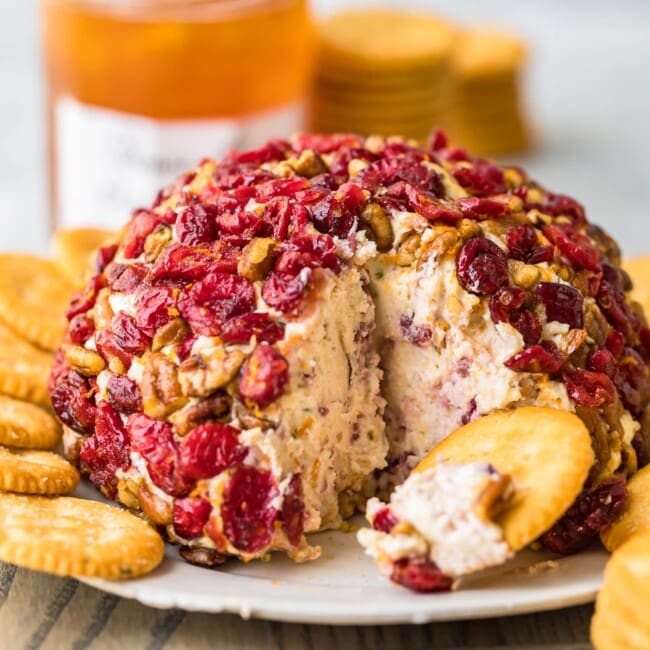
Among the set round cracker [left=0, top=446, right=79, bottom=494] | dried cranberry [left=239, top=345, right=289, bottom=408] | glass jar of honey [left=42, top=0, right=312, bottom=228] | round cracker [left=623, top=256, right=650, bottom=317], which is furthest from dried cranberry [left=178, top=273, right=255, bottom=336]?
glass jar of honey [left=42, top=0, right=312, bottom=228]

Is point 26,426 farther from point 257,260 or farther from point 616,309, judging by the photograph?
point 616,309

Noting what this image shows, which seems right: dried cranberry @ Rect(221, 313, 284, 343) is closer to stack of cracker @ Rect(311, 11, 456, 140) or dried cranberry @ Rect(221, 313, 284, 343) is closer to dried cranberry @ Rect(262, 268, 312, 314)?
dried cranberry @ Rect(262, 268, 312, 314)

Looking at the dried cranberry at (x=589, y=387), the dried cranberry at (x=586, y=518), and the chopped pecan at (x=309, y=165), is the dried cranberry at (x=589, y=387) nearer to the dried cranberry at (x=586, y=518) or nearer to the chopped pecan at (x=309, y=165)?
the dried cranberry at (x=586, y=518)

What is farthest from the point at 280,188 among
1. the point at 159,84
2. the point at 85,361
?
the point at 159,84

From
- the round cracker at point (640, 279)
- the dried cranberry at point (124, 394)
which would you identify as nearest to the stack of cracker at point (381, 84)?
the round cracker at point (640, 279)

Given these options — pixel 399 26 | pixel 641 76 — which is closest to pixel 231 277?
pixel 399 26

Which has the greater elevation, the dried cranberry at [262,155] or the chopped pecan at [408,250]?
the dried cranberry at [262,155]

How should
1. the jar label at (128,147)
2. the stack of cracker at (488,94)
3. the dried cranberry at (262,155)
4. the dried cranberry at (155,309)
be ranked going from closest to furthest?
the dried cranberry at (155,309), the dried cranberry at (262,155), the jar label at (128,147), the stack of cracker at (488,94)

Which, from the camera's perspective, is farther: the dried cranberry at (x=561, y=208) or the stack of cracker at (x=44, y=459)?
the dried cranberry at (x=561, y=208)
